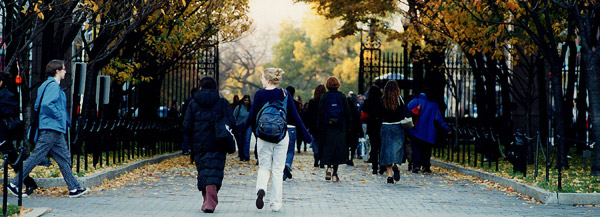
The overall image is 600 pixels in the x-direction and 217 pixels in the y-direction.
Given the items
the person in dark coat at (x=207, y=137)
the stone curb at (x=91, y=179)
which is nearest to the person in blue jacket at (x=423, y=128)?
the stone curb at (x=91, y=179)

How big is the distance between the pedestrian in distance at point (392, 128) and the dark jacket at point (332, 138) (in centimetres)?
62

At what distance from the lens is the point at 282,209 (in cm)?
995

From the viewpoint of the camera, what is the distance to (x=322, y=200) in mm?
11102

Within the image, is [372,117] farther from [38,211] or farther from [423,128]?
[38,211]

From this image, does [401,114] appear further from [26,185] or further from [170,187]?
[26,185]

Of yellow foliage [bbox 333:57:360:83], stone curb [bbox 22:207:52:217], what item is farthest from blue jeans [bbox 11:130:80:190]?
yellow foliage [bbox 333:57:360:83]

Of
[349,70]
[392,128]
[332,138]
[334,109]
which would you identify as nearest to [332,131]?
[332,138]

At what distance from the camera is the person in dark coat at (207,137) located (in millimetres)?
9414

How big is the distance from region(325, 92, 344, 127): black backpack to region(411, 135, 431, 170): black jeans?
8.17 ft

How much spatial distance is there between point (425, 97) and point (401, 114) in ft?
8.03

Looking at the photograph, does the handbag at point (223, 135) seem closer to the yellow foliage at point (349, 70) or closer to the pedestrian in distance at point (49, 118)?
the pedestrian in distance at point (49, 118)

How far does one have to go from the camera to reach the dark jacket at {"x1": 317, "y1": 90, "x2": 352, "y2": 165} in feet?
46.5

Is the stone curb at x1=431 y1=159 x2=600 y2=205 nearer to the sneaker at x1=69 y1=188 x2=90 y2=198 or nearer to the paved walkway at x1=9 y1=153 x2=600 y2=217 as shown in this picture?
the paved walkway at x1=9 y1=153 x2=600 y2=217

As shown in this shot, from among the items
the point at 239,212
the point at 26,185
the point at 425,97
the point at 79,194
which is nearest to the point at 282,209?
the point at 239,212
